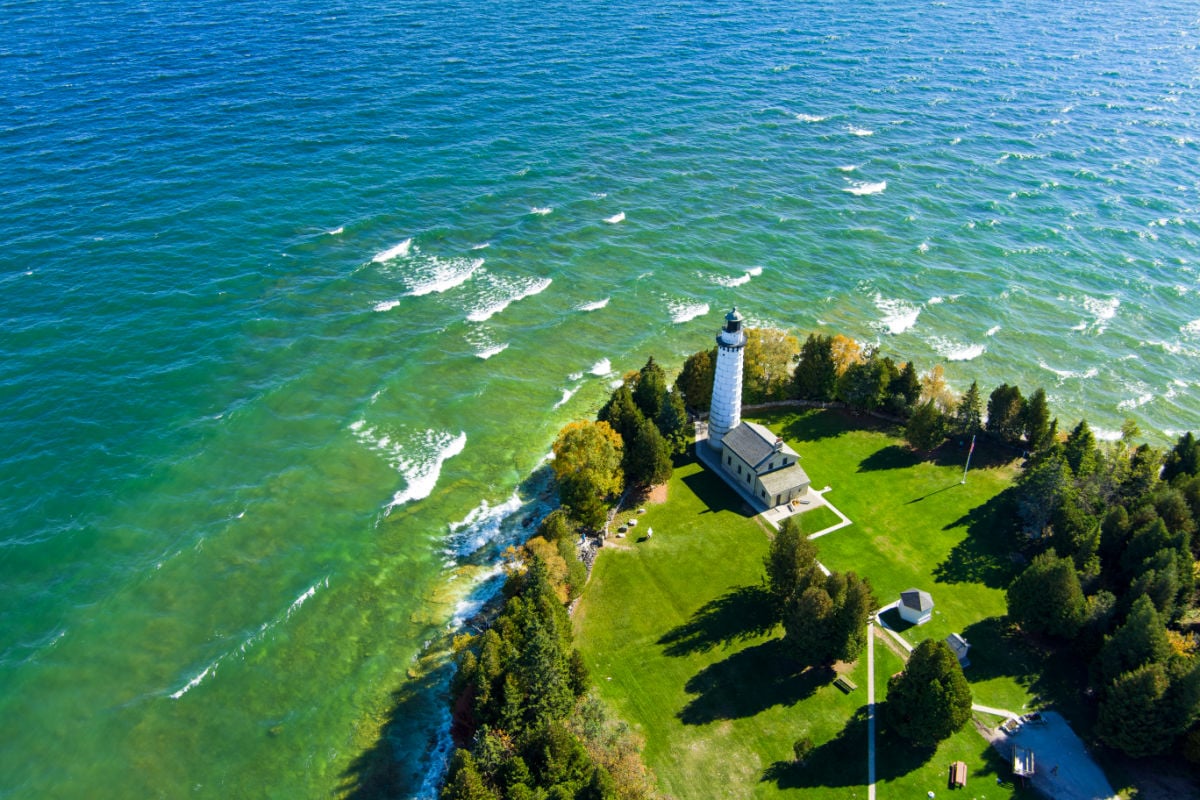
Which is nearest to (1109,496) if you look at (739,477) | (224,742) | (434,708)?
(739,477)

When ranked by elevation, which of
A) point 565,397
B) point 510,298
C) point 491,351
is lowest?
point 565,397

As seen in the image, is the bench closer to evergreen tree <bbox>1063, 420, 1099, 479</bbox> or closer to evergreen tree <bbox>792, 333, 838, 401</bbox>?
evergreen tree <bbox>1063, 420, 1099, 479</bbox>

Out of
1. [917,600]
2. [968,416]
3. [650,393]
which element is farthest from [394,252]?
[917,600]

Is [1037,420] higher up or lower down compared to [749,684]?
higher up

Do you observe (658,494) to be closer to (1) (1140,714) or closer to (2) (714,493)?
(2) (714,493)

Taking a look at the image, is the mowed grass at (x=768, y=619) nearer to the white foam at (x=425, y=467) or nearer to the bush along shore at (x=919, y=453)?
the bush along shore at (x=919, y=453)

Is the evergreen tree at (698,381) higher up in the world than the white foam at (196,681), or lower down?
higher up

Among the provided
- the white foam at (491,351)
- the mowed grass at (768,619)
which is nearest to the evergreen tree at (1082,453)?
the mowed grass at (768,619)
